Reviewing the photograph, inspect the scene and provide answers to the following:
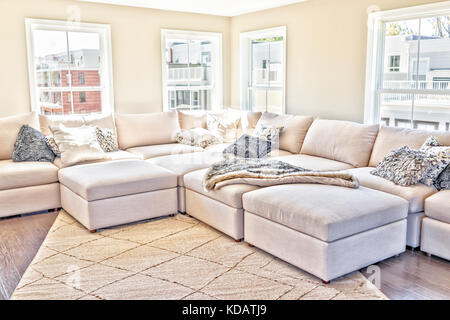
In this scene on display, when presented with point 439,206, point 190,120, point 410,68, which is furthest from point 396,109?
point 190,120

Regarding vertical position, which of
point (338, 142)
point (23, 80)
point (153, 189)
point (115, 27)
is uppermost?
point (115, 27)

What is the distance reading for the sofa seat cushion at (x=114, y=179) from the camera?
361 centimetres

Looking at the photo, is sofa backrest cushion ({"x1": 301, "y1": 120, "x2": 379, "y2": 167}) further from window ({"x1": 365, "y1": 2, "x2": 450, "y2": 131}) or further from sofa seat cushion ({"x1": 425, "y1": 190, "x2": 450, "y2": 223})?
sofa seat cushion ({"x1": 425, "y1": 190, "x2": 450, "y2": 223})

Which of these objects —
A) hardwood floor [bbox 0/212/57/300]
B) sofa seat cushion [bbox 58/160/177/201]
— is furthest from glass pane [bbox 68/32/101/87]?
hardwood floor [bbox 0/212/57/300]

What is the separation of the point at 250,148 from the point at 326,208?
6.33ft

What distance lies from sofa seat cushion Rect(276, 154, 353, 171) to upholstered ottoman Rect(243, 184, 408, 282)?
0.89 m

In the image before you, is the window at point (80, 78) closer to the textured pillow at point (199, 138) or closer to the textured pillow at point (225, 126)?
the textured pillow at point (199, 138)

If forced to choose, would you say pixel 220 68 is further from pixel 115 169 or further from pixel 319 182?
pixel 319 182

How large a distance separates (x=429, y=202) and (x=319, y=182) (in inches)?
30.5

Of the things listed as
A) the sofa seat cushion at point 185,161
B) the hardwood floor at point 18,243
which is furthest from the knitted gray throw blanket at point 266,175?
the hardwood floor at point 18,243

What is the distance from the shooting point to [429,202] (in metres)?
3.09

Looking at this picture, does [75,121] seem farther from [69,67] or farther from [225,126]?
[225,126]
